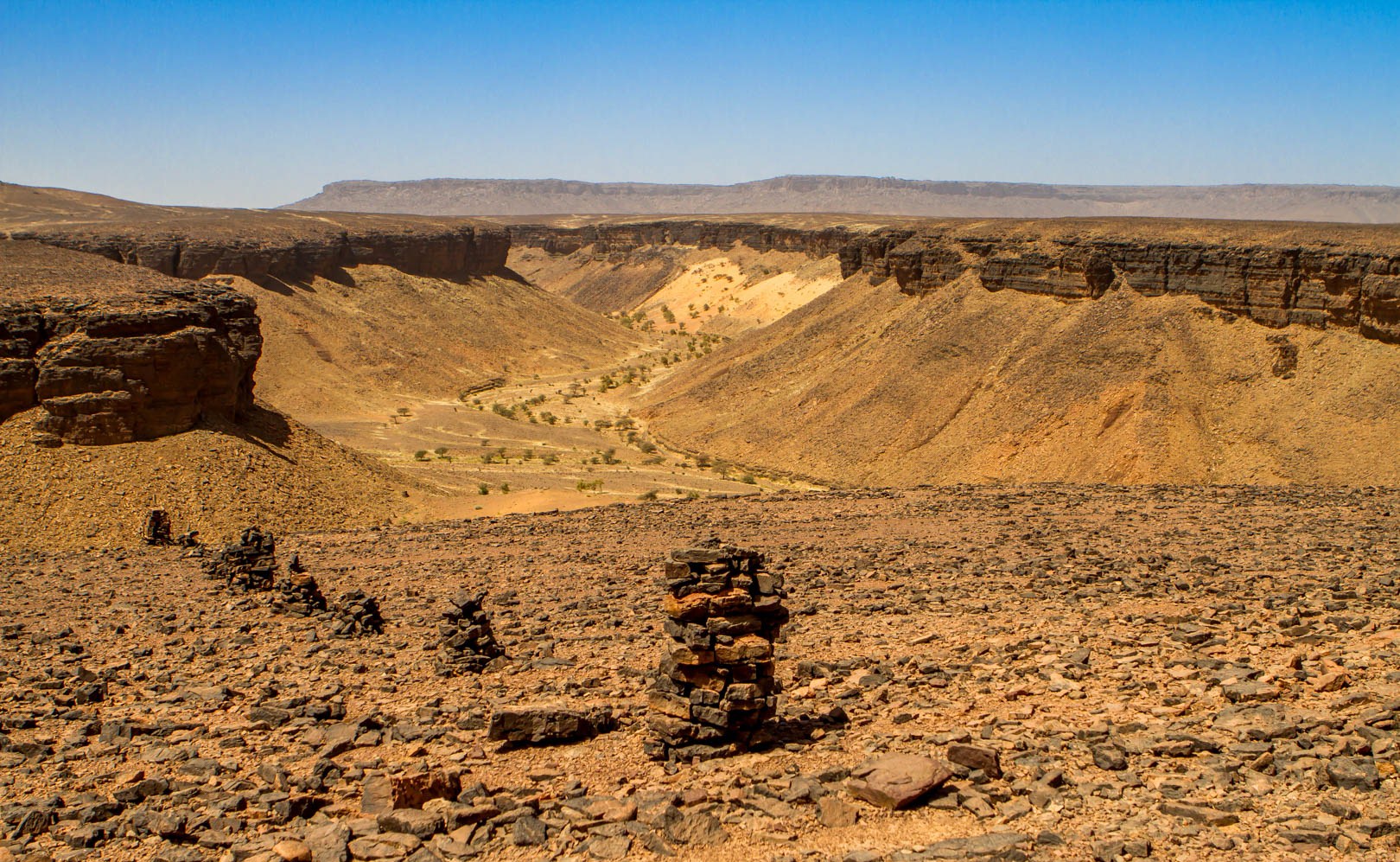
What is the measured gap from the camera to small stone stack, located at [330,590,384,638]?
1452cm

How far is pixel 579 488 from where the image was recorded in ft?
106

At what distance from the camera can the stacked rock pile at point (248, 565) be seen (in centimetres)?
1778

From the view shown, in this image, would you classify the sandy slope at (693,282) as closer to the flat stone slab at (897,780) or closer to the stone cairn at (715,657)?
the stone cairn at (715,657)

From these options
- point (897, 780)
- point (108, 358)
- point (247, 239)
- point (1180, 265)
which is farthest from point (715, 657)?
point (247, 239)

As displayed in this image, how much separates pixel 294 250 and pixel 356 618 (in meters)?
48.1

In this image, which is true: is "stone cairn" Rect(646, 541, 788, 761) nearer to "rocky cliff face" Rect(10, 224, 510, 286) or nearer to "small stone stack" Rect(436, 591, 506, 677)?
"small stone stack" Rect(436, 591, 506, 677)

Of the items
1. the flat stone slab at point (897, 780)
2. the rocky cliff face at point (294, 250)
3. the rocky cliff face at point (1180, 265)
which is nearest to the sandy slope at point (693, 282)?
the rocky cliff face at point (294, 250)

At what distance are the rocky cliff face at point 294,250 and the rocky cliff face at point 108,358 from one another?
2464 centimetres

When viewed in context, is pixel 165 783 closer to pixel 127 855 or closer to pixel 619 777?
pixel 127 855

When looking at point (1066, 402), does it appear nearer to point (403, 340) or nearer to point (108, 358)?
point (108, 358)

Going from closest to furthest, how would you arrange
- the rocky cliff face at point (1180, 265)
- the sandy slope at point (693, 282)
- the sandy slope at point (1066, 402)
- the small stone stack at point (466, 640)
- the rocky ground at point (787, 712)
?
the rocky ground at point (787, 712), the small stone stack at point (466, 640), the sandy slope at point (1066, 402), the rocky cliff face at point (1180, 265), the sandy slope at point (693, 282)

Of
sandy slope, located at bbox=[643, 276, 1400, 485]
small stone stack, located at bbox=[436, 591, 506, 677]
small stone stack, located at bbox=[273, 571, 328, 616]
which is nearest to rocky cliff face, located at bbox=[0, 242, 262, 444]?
small stone stack, located at bbox=[273, 571, 328, 616]

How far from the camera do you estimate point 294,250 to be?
58562 mm

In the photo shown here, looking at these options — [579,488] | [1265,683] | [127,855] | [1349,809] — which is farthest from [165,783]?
[579,488]
